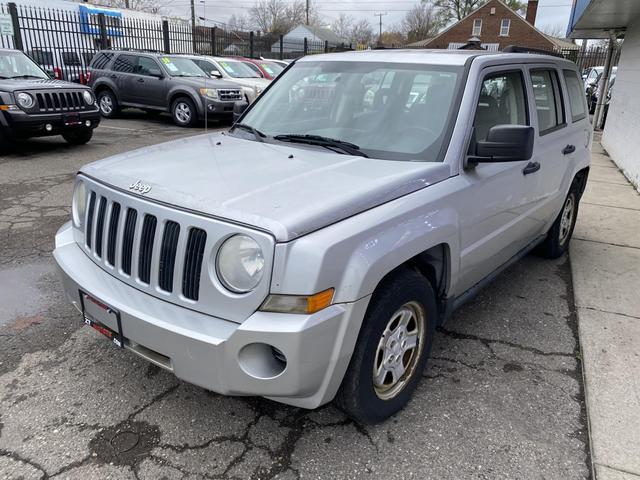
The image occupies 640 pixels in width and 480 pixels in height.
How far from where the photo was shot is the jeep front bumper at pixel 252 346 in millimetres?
2066

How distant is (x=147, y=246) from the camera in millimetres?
2398

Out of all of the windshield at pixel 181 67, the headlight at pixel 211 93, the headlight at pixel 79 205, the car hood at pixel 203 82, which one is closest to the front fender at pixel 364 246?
the headlight at pixel 79 205

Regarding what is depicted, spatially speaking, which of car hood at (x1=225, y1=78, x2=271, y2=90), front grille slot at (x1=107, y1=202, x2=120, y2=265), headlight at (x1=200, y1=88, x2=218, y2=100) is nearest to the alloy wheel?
front grille slot at (x1=107, y1=202, x2=120, y2=265)

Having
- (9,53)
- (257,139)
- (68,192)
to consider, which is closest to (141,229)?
(257,139)

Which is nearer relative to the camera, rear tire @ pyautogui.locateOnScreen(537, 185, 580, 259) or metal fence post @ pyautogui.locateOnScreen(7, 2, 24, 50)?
rear tire @ pyautogui.locateOnScreen(537, 185, 580, 259)

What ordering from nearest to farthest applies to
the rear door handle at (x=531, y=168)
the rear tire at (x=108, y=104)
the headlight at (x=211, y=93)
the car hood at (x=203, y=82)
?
1. the rear door handle at (x=531, y=168)
2. the headlight at (x=211, y=93)
3. the car hood at (x=203, y=82)
4. the rear tire at (x=108, y=104)

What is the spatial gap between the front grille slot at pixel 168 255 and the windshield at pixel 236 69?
14045mm

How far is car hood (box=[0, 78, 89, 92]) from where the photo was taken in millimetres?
8477

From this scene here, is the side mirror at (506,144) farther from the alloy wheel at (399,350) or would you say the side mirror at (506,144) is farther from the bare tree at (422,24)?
the bare tree at (422,24)

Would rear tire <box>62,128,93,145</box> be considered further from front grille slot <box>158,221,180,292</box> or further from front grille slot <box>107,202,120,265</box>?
front grille slot <box>158,221,180,292</box>

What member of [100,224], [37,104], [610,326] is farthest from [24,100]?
[610,326]

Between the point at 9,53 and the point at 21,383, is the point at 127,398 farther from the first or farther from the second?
the point at 9,53

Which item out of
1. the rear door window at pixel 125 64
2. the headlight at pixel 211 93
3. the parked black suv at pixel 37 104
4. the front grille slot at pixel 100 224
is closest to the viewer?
the front grille slot at pixel 100 224

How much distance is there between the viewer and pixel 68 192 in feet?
22.7
